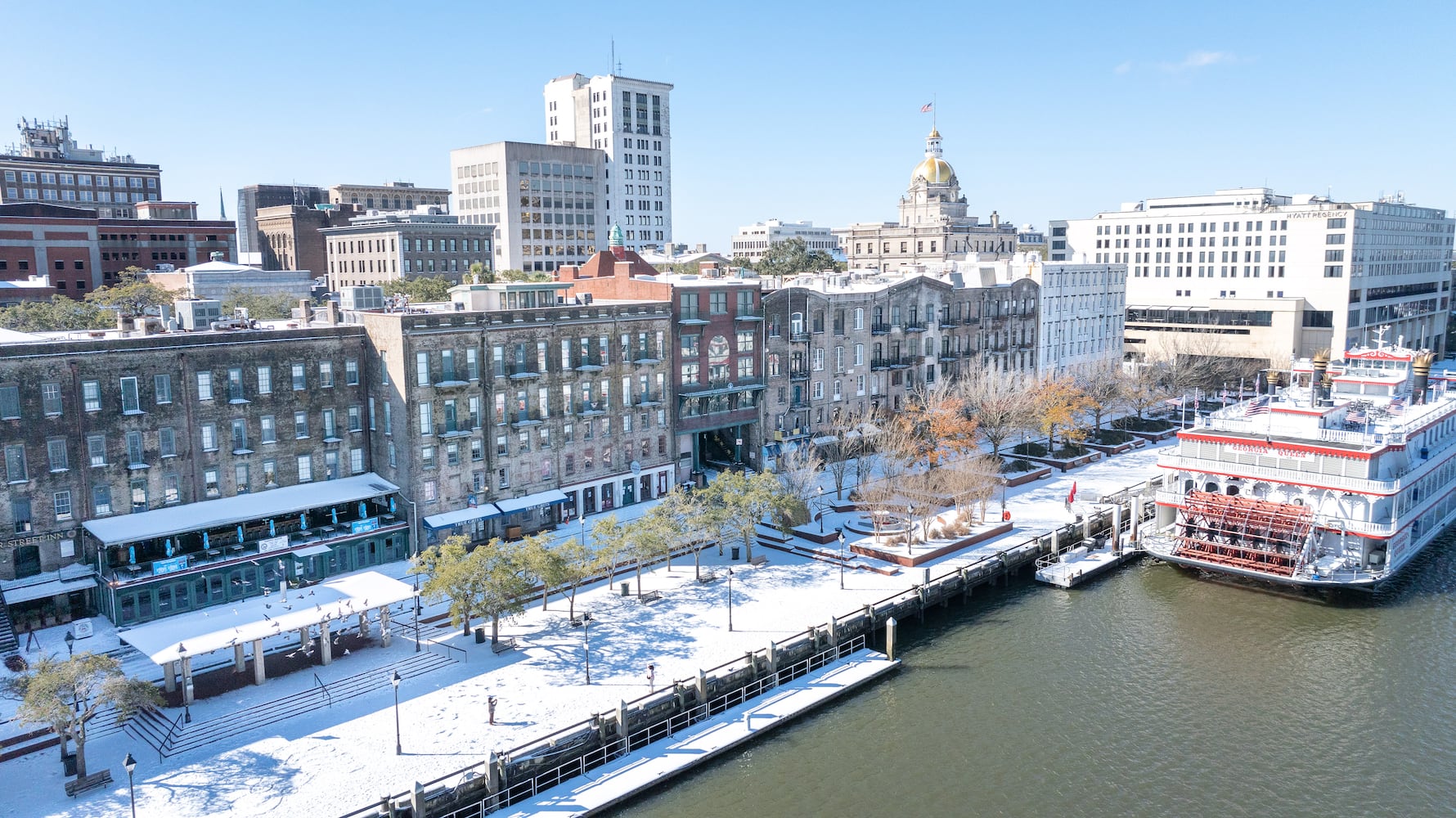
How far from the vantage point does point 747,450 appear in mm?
72250

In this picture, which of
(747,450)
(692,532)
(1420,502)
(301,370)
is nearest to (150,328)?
(301,370)

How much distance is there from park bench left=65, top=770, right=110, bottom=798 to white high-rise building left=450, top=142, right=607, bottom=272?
428ft

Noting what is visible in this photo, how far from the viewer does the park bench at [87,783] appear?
31812mm

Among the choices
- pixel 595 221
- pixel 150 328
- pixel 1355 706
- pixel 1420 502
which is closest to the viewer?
pixel 1355 706

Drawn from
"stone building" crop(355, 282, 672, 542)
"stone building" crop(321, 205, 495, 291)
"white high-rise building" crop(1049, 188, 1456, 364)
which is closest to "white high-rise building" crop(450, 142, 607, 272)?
"stone building" crop(321, 205, 495, 291)

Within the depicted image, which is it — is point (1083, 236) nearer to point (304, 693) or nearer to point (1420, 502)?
point (1420, 502)

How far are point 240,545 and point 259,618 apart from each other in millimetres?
11160

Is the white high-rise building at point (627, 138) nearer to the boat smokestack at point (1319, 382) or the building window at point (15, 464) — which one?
the boat smokestack at point (1319, 382)

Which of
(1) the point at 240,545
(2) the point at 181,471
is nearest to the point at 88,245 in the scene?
(2) the point at 181,471

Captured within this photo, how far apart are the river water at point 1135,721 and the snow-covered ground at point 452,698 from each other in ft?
17.4

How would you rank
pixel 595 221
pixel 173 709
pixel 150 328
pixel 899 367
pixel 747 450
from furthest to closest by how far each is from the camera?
1. pixel 595 221
2. pixel 899 367
3. pixel 747 450
4. pixel 150 328
5. pixel 173 709

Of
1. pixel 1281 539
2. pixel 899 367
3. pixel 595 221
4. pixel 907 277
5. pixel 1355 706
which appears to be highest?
pixel 595 221

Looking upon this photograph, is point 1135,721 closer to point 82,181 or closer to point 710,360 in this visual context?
point 710,360

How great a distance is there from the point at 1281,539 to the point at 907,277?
1531 inches
